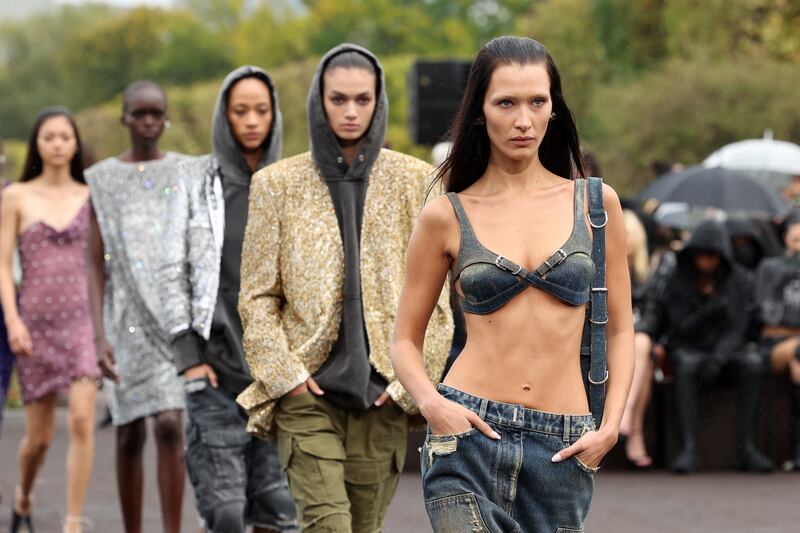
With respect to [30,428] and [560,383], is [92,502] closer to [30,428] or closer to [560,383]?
[30,428]

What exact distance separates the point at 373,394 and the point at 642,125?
1528 inches

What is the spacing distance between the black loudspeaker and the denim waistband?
41.0 feet

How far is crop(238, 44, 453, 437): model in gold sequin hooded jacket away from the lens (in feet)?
20.8

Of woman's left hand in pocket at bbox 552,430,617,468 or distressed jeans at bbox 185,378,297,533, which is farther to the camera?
distressed jeans at bbox 185,378,297,533

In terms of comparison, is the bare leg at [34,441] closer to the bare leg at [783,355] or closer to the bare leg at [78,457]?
the bare leg at [78,457]

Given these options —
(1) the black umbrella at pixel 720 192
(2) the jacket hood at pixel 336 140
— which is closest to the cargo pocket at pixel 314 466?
(2) the jacket hood at pixel 336 140

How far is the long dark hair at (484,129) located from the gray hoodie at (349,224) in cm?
150

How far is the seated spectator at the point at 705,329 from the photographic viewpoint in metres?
13.2

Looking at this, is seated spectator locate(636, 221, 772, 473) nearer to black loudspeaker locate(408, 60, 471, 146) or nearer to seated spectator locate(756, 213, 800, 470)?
seated spectator locate(756, 213, 800, 470)

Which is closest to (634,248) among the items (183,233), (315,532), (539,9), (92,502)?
(92,502)

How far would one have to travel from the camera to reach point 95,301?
898 cm

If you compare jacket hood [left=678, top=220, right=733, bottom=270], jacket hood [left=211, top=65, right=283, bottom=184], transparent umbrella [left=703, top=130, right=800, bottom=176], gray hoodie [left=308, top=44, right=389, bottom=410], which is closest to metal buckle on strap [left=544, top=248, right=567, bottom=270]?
gray hoodie [left=308, top=44, right=389, bottom=410]

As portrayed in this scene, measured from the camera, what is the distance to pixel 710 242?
13305 millimetres

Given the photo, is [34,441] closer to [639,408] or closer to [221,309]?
[221,309]
